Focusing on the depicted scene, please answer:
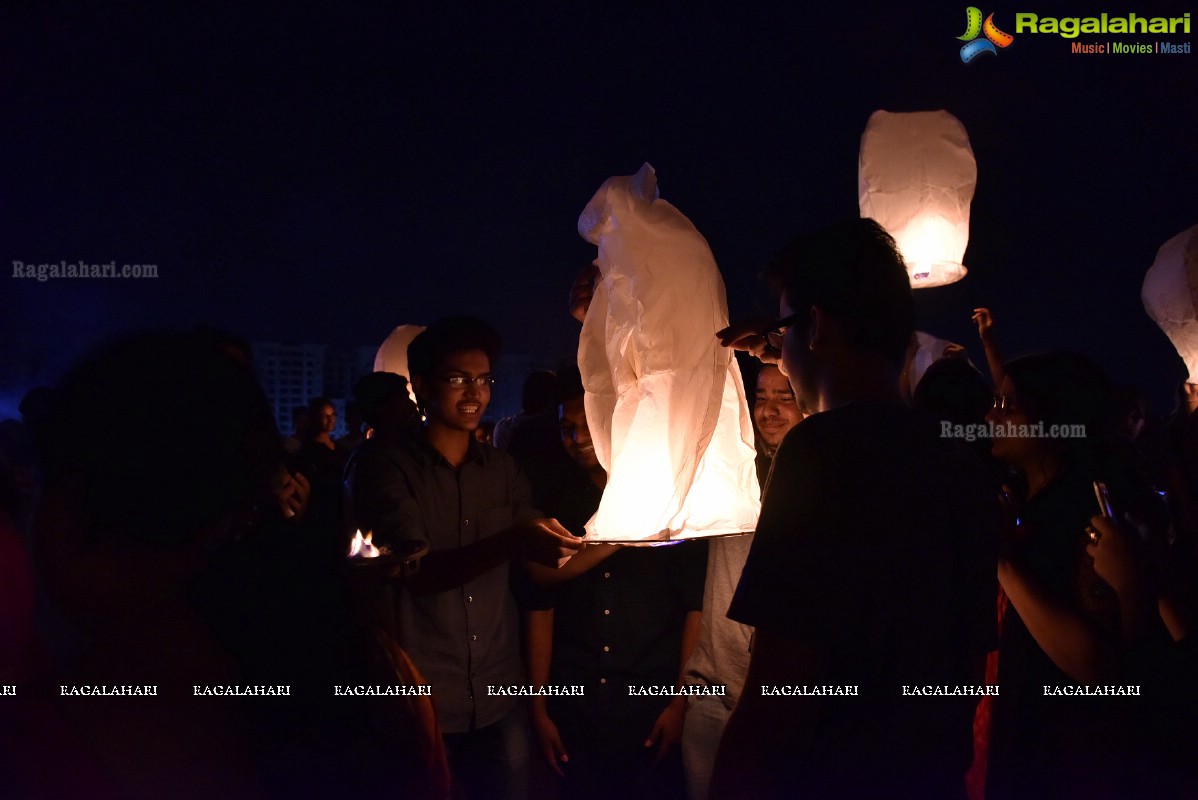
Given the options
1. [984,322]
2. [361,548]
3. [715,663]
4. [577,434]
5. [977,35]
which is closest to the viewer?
[361,548]

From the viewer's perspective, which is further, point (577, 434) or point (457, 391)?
point (577, 434)

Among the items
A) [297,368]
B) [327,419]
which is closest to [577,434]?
[297,368]

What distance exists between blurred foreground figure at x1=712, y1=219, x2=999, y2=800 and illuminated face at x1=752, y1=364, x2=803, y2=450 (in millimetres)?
1379

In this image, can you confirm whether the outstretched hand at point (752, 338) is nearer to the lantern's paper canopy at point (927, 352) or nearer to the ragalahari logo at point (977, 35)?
the lantern's paper canopy at point (927, 352)

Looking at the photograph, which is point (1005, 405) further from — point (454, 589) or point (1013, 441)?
point (454, 589)

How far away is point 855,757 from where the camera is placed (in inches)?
48.8

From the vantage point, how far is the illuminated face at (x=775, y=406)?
8.90ft

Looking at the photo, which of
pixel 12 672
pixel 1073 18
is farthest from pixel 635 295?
pixel 1073 18

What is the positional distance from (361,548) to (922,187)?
2.41 metres

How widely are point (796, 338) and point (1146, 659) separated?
1392 millimetres

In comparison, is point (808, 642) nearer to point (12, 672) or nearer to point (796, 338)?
point (796, 338)

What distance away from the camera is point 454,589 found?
237cm
